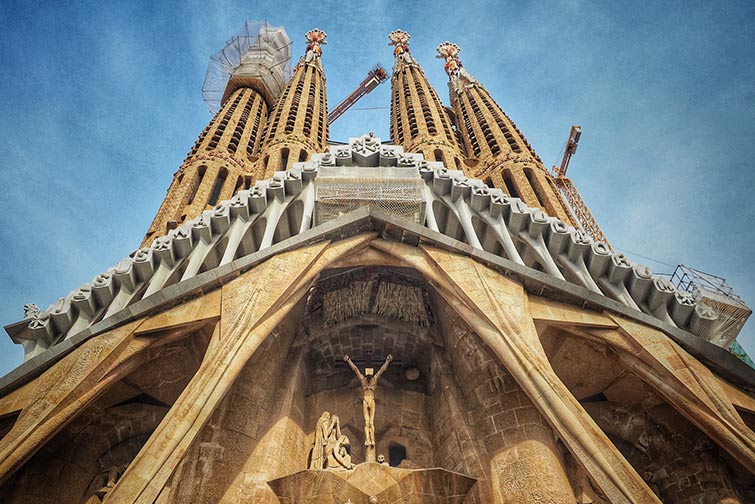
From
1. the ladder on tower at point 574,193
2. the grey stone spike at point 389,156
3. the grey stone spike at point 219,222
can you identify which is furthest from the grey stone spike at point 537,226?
the ladder on tower at point 574,193

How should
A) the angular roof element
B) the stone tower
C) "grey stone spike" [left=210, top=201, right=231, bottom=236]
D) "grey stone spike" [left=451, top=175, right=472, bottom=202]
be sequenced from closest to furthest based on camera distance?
the stone tower → the angular roof element → "grey stone spike" [left=210, top=201, right=231, bottom=236] → "grey stone spike" [left=451, top=175, right=472, bottom=202]

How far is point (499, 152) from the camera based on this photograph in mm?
20047

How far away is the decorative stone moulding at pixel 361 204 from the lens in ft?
27.0

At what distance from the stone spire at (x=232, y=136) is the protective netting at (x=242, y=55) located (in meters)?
0.05

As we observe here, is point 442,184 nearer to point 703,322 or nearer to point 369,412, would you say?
point 369,412

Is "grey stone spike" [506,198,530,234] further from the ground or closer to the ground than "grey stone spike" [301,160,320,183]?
closer to the ground

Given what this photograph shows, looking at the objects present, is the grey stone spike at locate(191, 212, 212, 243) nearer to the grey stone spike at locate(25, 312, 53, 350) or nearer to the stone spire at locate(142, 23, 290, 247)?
the grey stone spike at locate(25, 312, 53, 350)

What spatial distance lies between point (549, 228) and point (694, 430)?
12.0ft

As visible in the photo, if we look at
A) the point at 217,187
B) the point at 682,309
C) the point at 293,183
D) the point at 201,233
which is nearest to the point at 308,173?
the point at 293,183

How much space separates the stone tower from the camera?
6.68 metres

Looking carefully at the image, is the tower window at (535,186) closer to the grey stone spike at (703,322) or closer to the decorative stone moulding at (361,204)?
the decorative stone moulding at (361,204)

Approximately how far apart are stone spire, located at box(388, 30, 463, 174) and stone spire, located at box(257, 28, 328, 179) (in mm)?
3368

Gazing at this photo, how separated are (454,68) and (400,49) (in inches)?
168

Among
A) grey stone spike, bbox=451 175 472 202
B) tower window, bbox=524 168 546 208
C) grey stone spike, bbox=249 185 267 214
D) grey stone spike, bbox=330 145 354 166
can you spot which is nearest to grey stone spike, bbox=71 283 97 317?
grey stone spike, bbox=249 185 267 214
